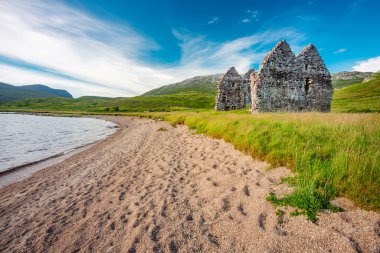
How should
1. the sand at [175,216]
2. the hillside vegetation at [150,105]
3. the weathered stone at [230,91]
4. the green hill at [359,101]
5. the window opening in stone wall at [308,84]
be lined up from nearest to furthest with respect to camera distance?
the sand at [175,216] → the window opening in stone wall at [308,84] → the green hill at [359,101] → the weathered stone at [230,91] → the hillside vegetation at [150,105]

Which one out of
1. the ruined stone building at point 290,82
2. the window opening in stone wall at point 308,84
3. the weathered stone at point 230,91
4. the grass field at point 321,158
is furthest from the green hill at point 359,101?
the grass field at point 321,158

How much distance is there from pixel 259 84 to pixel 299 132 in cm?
1286

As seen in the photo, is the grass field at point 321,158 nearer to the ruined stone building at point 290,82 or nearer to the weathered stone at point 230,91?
the ruined stone building at point 290,82

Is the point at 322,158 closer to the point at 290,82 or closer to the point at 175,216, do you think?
the point at 175,216

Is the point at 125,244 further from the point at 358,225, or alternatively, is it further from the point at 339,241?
the point at 358,225

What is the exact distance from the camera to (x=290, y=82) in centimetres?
1941

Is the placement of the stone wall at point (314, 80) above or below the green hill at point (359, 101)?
above

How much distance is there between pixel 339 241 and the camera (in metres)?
2.89

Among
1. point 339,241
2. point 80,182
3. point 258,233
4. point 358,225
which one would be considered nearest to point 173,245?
point 258,233

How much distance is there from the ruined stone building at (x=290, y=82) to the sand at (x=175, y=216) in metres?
13.4

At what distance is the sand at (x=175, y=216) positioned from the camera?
3174 mm

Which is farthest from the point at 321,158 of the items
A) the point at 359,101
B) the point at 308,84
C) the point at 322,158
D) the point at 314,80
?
the point at 359,101

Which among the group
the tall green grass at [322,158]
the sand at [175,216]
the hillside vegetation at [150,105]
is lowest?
the sand at [175,216]

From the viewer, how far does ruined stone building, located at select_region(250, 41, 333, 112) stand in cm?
1902
